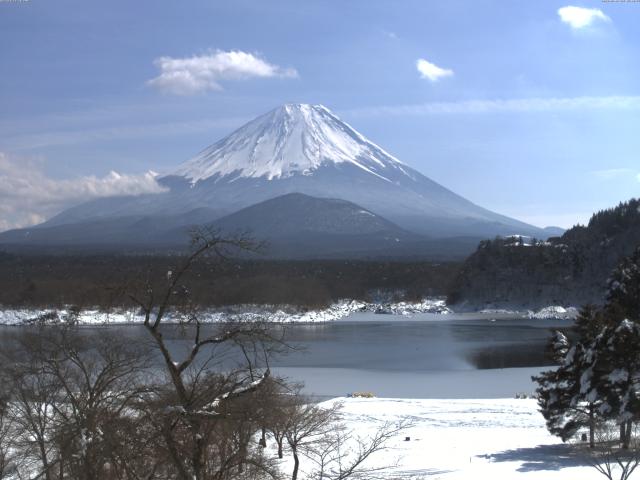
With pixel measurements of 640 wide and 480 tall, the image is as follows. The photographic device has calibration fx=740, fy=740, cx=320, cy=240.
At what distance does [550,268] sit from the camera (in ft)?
296

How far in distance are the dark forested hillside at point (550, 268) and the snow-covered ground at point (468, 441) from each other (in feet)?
Result: 211

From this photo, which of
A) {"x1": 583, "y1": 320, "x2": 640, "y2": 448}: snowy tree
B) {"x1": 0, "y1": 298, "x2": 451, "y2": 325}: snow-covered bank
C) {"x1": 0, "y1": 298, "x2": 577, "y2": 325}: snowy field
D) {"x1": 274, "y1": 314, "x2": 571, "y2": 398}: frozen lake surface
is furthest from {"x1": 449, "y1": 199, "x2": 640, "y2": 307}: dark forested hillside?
{"x1": 583, "y1": 320, "x2": 640, "y2": 448}: snowy tree

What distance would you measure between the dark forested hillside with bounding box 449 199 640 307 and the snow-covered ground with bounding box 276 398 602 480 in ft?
211

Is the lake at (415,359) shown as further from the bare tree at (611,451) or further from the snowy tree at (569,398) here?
the bare tree at (611,451)

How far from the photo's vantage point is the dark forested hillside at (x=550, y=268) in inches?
3425

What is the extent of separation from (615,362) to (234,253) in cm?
1234

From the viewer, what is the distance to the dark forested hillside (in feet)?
285

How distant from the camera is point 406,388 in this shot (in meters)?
30.8

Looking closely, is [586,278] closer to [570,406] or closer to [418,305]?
[418,305]

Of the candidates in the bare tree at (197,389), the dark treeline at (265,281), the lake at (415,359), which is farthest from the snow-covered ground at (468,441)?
Result: the dark treeline at (265,281)

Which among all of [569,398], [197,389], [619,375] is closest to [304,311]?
[569,398]

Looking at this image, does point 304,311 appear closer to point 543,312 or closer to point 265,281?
point 265,281

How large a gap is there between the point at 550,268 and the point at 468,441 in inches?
2972

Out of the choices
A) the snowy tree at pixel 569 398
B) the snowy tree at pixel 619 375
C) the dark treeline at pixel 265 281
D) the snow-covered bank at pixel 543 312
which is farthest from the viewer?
the snow-covered bank at pixel 543 312
